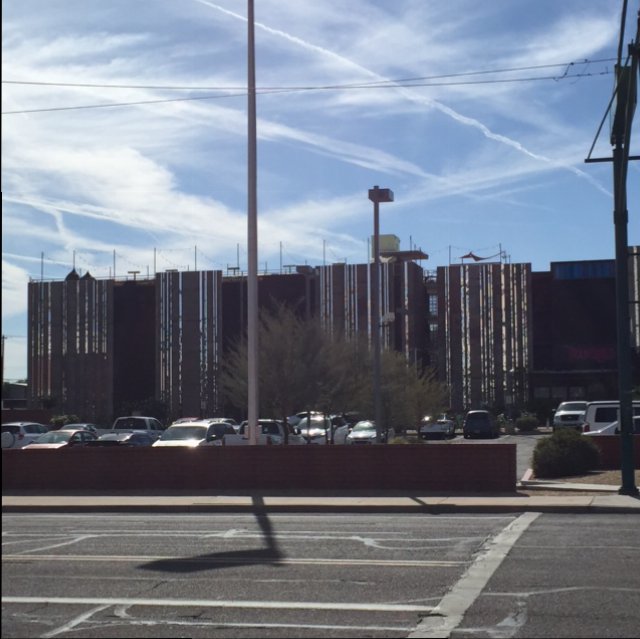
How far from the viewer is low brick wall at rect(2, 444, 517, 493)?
76.6ft

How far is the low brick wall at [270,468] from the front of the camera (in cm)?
2334

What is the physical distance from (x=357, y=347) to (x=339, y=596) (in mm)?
33788

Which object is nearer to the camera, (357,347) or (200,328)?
(357,347)

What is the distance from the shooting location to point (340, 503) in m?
20.6

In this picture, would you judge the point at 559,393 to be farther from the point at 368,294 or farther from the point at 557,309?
the point at 368,294

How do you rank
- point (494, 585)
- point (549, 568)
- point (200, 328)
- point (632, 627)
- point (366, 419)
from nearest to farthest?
point (632, 627)
point (494, 585)
point (549, 568)
point (366, 419)
point (200, 328)

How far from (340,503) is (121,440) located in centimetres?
1393

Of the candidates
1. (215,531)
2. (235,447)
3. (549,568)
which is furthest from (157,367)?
(549,568)

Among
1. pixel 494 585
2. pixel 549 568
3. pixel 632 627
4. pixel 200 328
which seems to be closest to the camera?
pixel 632 627

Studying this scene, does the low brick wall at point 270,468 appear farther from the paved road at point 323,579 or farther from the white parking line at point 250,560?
the white parking line at point 250,560

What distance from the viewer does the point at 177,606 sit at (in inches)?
380

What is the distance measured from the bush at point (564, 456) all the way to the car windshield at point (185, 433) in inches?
414

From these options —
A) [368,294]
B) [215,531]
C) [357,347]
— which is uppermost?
[368,294]

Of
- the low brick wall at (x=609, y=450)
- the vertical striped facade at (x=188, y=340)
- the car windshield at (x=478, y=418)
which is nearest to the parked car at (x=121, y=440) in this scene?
the low brick wall at (x=609, y=450)
